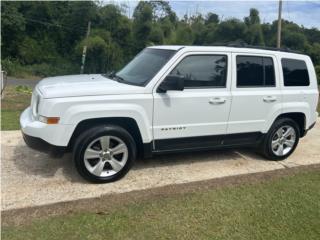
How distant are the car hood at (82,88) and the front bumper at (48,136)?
0.38 meters

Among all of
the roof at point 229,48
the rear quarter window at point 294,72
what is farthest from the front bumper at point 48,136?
the rear quarter window at point 294,72

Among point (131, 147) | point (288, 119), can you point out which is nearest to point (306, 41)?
point (288, 119)

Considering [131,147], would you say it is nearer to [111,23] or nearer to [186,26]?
[186,26]

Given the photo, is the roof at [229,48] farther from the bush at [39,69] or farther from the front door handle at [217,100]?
the bush at [39,69]

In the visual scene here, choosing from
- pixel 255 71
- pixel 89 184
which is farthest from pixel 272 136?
pixel 89 184

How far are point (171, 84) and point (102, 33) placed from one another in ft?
90.6

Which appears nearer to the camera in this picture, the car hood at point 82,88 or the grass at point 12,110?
the car hood at point 82,88

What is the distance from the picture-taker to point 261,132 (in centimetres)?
587

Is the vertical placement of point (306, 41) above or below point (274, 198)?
above

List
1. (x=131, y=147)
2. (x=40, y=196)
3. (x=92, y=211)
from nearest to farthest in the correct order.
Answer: (x=92, y=211) < (x=40, y=196) < (x=131, y=147)

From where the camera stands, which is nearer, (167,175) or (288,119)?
(167,175)

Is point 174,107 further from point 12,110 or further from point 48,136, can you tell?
point 12,110

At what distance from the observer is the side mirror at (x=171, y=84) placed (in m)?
4.80

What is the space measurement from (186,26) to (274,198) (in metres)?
26.4
